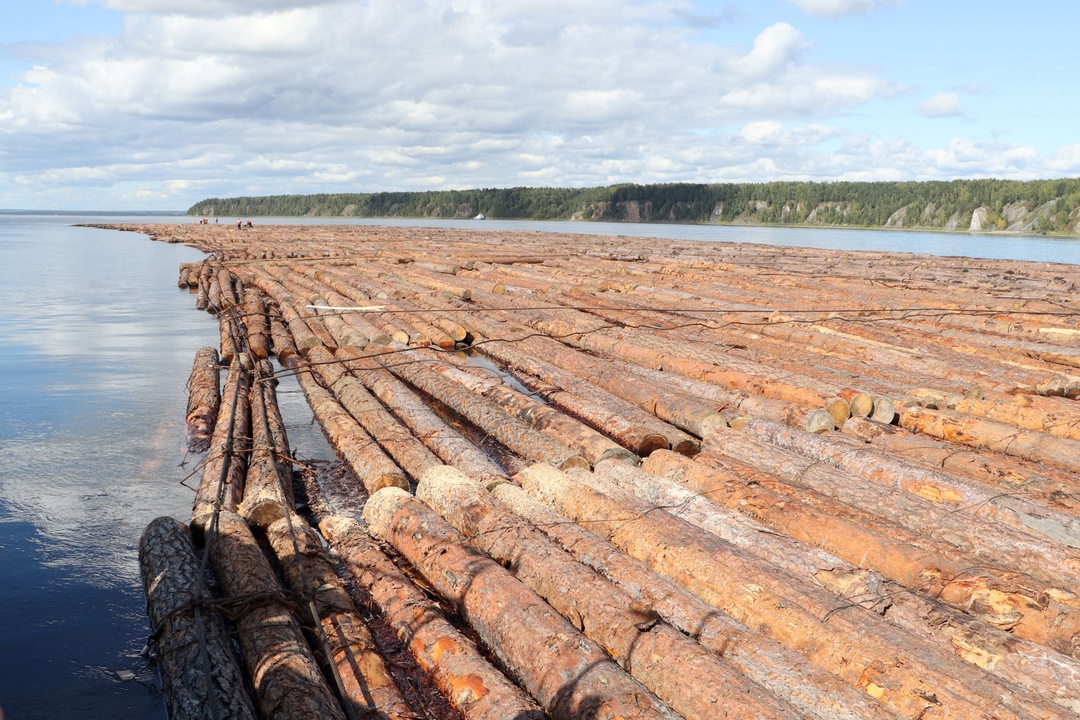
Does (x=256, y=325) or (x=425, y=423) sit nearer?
(x=425, y=423)

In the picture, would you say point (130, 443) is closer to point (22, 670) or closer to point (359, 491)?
point (359, 491)

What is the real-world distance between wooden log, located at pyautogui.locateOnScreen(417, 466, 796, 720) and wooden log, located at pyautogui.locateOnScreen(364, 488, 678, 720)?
220mm

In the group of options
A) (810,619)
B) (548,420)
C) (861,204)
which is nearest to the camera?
(810,619)

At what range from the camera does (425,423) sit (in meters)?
11.3

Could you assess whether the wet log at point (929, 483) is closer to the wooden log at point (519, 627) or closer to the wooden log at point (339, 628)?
the wooden log at point (519, 627)

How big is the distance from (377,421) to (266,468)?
216 centimetres

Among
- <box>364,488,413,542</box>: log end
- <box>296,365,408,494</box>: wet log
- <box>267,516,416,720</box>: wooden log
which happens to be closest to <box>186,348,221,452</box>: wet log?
<box>296,365,408,494</box>: wet log

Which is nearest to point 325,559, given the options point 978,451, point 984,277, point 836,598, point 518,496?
point 518,496

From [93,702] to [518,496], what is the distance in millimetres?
4150

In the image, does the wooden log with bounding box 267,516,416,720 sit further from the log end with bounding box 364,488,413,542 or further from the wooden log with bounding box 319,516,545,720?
the log end with bounding box 364,488,413,542

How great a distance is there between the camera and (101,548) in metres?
8.89

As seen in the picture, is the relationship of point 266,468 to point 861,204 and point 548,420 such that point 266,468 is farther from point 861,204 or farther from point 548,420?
point 861,204

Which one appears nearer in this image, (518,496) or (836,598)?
(836,598)

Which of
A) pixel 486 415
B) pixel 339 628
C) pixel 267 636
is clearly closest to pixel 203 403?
pixel 486 415
